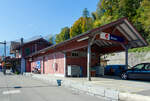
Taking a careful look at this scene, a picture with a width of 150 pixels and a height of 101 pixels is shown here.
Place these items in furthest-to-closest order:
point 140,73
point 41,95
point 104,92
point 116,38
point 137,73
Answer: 1. point 116,38
2. point 137,73
3. point 140,73
4. point 41,95
5. point 104,92

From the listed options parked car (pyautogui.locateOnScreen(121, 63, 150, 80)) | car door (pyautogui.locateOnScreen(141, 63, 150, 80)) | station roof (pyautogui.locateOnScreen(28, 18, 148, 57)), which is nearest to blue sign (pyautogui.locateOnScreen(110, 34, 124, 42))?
station roof (pyautogui.locateOnScreen(28, 18, 148, 57))

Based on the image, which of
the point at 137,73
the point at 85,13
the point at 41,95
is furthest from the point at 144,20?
the point at 85,13

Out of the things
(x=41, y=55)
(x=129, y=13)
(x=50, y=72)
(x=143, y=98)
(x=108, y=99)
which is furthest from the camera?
(x=129, y=13)

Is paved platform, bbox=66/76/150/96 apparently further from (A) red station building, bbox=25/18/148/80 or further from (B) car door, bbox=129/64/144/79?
(A) red station building, bbox=25/18/148/80

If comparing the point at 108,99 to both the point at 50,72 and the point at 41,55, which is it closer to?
the point at 50,72

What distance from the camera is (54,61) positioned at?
17.0m

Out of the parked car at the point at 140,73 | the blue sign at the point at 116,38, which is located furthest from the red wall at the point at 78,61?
the parked car at the point at 140,73

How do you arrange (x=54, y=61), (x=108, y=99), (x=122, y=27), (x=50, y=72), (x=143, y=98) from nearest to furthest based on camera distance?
(x=143, y=98) < (x=108, y=99) < (x=122, y=27) < (x=54, y=61) < (x=50, y=72)

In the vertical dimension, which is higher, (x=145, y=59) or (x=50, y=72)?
(x=145, y=59)

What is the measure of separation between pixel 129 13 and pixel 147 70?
27.1m

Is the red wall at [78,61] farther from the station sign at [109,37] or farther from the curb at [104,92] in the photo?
the station sign at [109,37]

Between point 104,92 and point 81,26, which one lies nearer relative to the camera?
point 104,92

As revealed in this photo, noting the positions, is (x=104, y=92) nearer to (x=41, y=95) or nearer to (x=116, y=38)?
(x=41, y=95)

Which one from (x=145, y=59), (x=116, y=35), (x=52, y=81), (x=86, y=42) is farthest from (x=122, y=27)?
(x=145, y=59)
